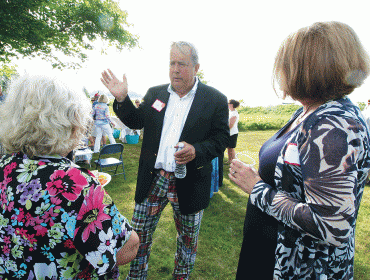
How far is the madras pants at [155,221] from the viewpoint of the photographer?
194 centimetres

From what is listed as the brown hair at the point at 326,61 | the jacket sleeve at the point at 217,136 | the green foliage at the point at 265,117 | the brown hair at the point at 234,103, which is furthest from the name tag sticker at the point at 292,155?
the green foliage at the point at 265,117

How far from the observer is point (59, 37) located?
31.6 ft

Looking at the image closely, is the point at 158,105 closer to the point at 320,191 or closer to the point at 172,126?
the point at 172,126

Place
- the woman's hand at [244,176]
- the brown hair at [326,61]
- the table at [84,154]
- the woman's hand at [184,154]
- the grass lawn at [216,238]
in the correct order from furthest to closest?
1. the table at [84,154]
2. the grass lawn at [216,238]
3. the woman's hand at [184,154]
4. the woman's hand at [244,176]
5. the brown hair at [326,61]

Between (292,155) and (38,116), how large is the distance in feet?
3.75

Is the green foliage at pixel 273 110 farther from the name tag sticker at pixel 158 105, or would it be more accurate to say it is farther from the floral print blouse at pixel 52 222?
the floral print blouse at pixel 52 222

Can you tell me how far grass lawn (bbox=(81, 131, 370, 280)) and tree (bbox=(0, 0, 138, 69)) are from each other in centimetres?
723

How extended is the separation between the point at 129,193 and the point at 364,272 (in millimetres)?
4136

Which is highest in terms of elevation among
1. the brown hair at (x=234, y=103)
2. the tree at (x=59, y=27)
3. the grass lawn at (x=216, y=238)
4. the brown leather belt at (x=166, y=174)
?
the tree at (x=59, y=27)

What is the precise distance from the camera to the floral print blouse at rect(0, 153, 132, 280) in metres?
0.85

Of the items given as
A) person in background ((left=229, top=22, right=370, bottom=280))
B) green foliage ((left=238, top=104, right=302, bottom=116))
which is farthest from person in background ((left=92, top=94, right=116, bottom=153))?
green foliage ((left=238, top=104, right=302, bottom=116))

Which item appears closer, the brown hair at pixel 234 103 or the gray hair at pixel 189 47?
the gray hair at pixel 189 47

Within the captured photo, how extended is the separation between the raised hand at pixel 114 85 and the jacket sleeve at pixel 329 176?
1.51 m

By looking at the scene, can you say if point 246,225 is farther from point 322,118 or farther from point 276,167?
point 322,118
